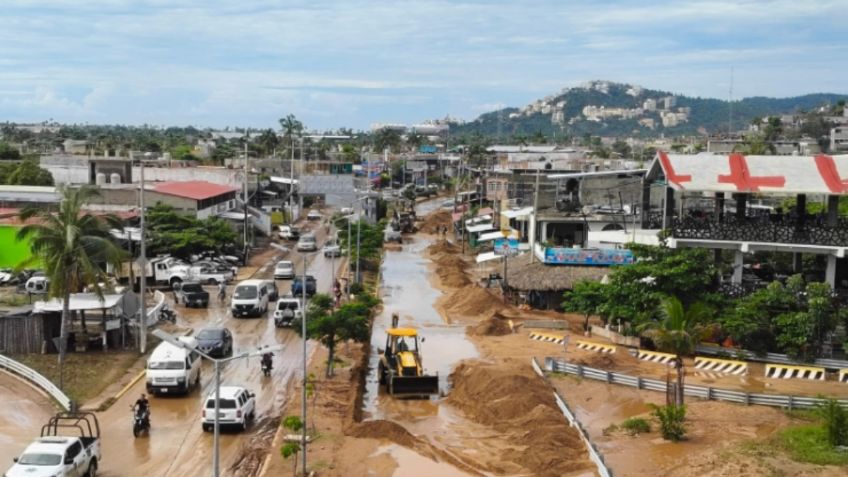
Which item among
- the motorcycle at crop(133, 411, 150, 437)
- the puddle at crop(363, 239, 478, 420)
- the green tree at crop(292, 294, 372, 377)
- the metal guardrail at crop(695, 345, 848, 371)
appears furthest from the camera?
the metal guardrail at crop(695, 345, 848, 371)

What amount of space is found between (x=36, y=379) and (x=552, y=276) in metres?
27.0

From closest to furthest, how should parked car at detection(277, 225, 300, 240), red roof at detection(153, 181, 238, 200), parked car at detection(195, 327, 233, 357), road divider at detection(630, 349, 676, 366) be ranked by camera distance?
parked car at detection(195, 327, 233, 357) < road divider at detection(630, 349, 676, 366) < red roof at detection(153, 181, 238, 200) < parked car at detection(277, 225, 300, 240)

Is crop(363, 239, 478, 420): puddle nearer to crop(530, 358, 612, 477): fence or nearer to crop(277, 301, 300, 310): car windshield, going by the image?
crop(277, 301, 300, 310): car windshield

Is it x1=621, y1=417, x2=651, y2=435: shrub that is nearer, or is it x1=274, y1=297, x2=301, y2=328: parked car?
x1=621, y1=417, x2=651, y2=435: shrub

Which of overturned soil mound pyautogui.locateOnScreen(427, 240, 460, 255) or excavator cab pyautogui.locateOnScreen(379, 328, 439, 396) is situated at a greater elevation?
excavator cab pyautogui.locateOnScreen(379, 328, 439, 396)

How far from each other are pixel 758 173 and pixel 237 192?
54787 mm

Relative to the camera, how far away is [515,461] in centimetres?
2570

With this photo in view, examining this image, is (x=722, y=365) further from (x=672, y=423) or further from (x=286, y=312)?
(x=286, y=312)

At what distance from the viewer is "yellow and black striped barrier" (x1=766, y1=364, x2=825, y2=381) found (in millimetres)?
36312

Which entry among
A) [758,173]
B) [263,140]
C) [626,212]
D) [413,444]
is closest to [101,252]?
[413,444]

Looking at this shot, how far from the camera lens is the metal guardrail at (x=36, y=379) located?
29422mm

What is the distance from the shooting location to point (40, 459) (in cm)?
2100

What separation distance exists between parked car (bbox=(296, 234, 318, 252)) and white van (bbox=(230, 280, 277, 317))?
27.4 metres

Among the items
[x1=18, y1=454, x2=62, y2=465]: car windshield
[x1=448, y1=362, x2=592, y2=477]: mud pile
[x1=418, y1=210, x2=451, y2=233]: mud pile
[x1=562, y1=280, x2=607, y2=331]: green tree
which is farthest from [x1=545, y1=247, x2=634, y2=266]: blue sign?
[x1=418, y1=210, x2=451, y2=233]: mud pile
